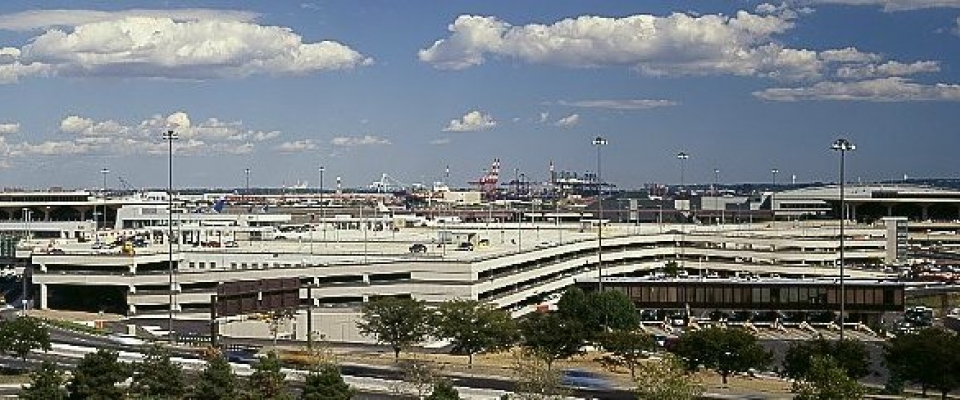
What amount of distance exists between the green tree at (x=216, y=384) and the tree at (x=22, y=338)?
1618 centimetres

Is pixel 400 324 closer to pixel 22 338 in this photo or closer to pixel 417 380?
pixel 417 380

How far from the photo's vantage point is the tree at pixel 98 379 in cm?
4169

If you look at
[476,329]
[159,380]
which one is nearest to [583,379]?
Result: [476,329]

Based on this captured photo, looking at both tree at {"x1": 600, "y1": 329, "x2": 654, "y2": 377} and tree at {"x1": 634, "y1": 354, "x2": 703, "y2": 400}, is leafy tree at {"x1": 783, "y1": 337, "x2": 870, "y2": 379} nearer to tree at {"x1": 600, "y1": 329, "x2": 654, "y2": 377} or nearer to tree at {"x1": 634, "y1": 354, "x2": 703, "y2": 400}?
tree at {"x1": 600, "y1": 329, "x2": 654, "y2": 377}

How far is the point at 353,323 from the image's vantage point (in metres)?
69.8

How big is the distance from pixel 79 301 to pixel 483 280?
2792 centimetres

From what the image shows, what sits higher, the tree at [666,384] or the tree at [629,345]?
the tree at [666,384]

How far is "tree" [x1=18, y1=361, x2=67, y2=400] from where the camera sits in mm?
39750

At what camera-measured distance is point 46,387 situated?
40312 millimetres

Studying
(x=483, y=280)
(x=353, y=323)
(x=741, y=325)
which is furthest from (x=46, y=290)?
(x=741, y=325)

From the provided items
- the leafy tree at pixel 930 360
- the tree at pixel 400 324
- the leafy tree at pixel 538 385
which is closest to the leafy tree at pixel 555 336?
the tree at pixel 400 324

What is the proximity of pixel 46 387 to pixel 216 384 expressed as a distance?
5.68m

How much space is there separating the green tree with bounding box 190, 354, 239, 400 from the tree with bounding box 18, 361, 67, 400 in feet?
15.1

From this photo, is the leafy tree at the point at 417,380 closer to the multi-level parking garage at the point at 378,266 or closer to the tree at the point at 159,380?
the tree at the point at 159,380
